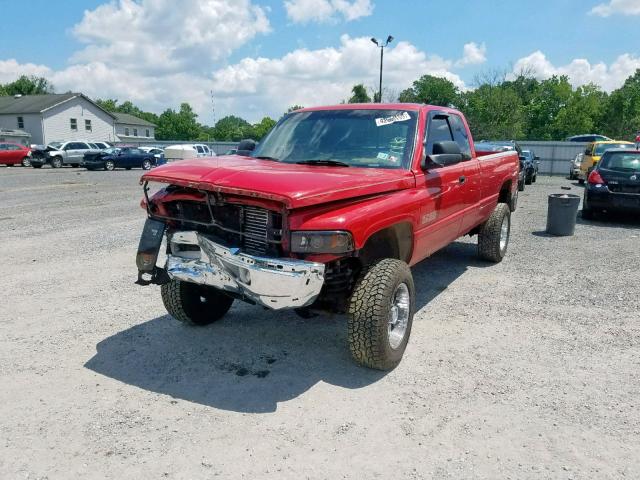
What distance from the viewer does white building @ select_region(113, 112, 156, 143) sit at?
2414 inches

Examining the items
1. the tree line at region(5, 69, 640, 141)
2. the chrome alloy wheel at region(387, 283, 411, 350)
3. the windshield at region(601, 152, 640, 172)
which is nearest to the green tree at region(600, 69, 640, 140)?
the tree line at region(5, 69, 640, 141)

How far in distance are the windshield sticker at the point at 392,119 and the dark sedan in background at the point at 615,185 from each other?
7.65m

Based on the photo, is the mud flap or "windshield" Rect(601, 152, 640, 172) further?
"windshield" Rect(601, 152, 640, 172)

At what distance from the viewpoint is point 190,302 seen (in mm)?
4555

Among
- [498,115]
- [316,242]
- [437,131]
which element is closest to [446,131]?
[437,131]

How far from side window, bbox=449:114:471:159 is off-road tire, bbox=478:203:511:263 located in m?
1.25

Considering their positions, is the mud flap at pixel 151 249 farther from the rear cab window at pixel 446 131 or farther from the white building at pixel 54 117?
the white building at pixel 54 117

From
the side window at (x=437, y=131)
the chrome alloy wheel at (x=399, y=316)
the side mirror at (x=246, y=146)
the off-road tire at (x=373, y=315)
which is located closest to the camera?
the off-road tire at (x=373, y=315)

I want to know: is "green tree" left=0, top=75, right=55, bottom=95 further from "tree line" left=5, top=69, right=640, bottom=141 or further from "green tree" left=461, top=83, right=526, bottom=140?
"green tree" left=461, top=83, right=526, bottom=140

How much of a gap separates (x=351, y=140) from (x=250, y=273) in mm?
1860

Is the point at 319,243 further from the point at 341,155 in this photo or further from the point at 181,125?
the point at 181,125

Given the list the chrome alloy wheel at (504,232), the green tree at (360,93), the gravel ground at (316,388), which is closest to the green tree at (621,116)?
the green tree at (360,93)

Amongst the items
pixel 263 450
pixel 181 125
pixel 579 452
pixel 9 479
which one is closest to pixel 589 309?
pixel 579 452

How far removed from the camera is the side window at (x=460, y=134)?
576cm
